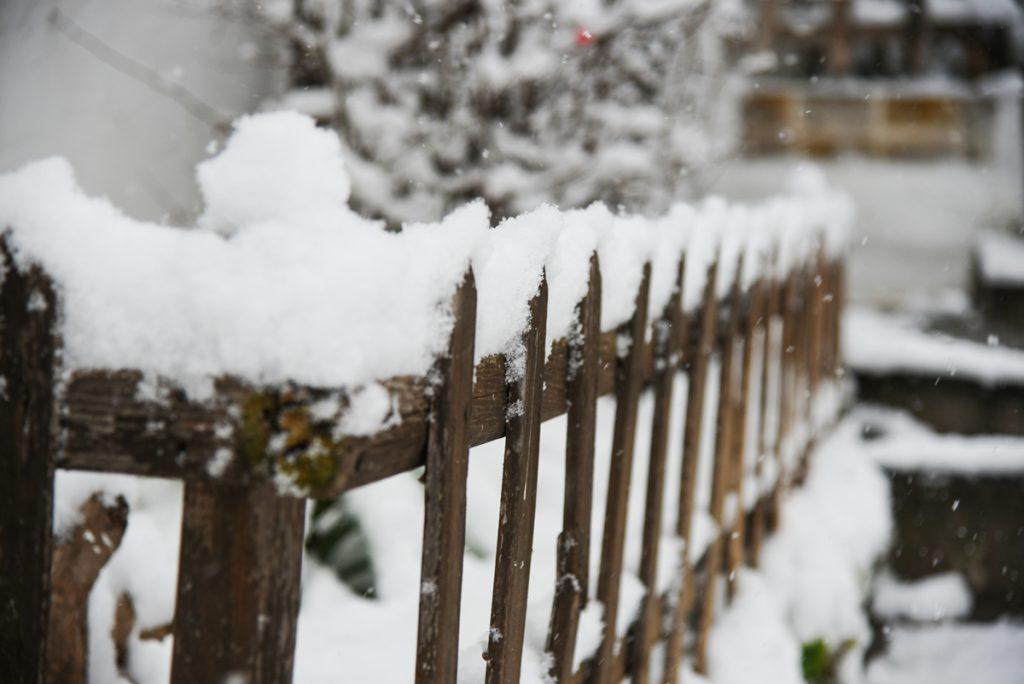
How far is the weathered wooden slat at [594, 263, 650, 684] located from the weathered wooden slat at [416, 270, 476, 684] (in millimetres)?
705

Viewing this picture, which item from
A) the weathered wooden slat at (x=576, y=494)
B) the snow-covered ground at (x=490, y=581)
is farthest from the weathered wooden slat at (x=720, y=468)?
the weathered wooden slat at (x=576, y=494)

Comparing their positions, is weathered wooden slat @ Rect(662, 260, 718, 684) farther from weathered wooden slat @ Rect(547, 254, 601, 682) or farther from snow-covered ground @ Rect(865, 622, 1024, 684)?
snow-covered ground @ Rect(865, 622, 1024, 684)

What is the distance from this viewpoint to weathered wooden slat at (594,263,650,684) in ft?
5.44

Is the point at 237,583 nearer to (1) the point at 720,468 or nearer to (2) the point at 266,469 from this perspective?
(2) the point at 266,469

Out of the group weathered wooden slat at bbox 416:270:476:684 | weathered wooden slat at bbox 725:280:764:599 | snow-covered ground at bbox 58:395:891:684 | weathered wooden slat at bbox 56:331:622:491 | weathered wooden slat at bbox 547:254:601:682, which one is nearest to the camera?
weathered wooden slat at bbox 56:331:622:491

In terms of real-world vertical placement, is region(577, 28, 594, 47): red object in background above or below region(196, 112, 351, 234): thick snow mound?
above

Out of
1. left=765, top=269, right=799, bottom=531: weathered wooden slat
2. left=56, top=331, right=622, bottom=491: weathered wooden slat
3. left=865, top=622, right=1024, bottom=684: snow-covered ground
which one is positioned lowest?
left=865, top=622, right=1024, bottom=684: snow-covered ground

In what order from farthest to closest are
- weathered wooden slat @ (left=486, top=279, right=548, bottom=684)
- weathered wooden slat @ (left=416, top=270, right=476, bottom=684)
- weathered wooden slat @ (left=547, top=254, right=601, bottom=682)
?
weathered wooden slat @ (left=547, top=254, right=601, bottom=682) < weathered wooden slat @ (left=486, top=279, right=548, bottom=684) < weathered wooden slat @ (left=416, top=270, right=476, bottom=684)

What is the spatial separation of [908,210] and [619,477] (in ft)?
24.1

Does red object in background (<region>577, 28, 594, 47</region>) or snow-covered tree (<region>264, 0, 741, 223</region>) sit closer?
snow-covered tree (<region>264, 0, 741, 223</region>)

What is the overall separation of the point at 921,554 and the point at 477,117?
2951mm

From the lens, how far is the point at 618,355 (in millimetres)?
1696

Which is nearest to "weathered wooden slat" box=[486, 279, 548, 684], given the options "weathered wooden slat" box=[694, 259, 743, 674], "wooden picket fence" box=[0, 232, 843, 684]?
"wooden picket fence" box=[0, 232, 843, 684]

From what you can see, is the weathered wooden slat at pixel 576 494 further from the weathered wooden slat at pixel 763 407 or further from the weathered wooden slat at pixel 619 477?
the weathered wooden slat at pixel 763 407
